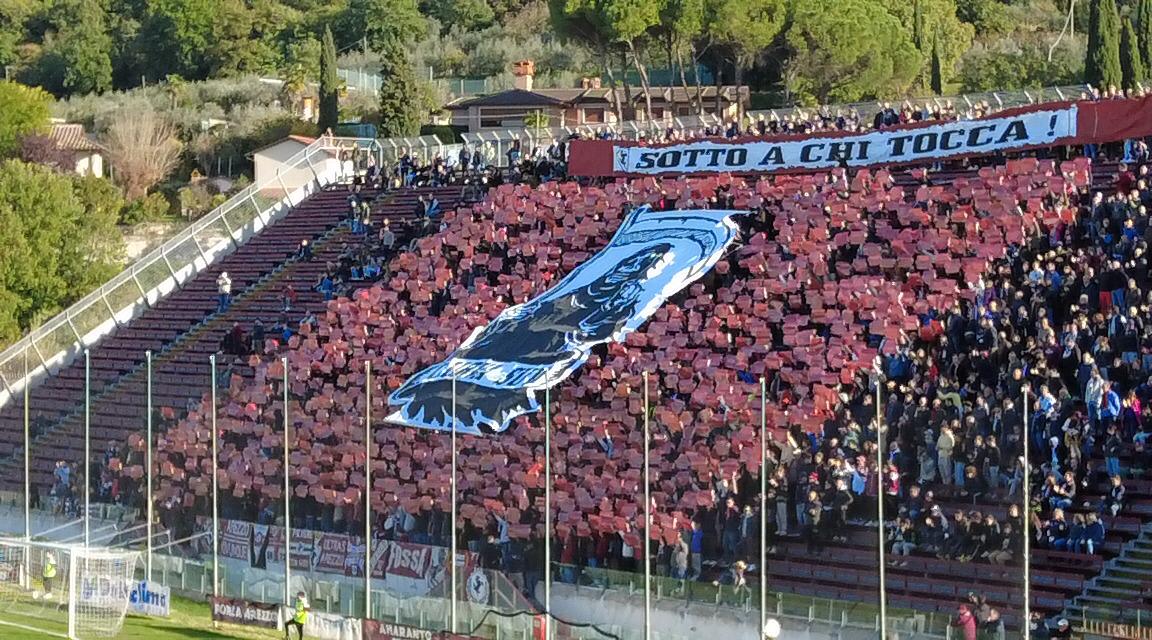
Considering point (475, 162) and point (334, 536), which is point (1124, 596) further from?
point (475, 162)

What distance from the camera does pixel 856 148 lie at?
3491 cm

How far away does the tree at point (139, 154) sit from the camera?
66.8 meters

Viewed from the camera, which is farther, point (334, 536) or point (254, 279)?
point (254, 279)

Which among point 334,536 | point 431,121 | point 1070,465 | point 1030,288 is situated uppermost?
point 431,121

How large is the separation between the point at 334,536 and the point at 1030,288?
11.4m

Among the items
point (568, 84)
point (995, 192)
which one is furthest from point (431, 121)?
point (995, 192)

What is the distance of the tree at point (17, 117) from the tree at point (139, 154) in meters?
2.77

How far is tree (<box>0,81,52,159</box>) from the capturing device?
66.2m

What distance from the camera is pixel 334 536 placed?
26156 millimetres

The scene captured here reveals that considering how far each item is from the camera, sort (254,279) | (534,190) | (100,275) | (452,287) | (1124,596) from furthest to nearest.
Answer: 1. (100,275)
2. (254,279)
3. (534,190)
4. (452,287)
5. (1124,596)

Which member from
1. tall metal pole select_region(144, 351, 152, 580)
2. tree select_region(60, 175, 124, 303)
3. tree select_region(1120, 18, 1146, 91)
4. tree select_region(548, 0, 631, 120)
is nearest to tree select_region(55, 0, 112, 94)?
tree select_region(60, 175, 124, 303)

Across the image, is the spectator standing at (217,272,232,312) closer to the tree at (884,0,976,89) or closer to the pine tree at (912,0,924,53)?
the tree at (884,0,976,89)

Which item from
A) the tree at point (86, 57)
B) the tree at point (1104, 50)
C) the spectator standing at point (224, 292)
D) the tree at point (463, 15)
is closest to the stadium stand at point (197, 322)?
the spectator standing at point (224, 292)

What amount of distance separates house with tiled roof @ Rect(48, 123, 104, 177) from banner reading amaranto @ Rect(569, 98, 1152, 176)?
33.7 m
